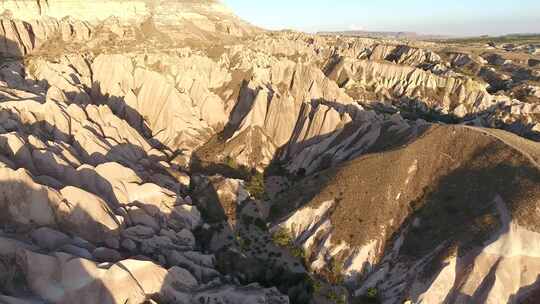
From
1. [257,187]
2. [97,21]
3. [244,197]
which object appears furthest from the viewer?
[97,21]

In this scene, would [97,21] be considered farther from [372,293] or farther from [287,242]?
[372,293]

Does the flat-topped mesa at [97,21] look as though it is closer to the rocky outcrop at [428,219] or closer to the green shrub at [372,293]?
the rocky outcrop at [428,219]

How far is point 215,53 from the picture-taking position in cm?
8831

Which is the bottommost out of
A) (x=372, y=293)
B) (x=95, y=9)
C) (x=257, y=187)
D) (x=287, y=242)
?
(x=372, y=293)

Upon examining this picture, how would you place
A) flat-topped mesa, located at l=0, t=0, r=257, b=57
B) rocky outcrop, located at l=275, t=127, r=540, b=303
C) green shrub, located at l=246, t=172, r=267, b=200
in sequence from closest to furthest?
1. rocky outcrop, located at l=275, t=127, r=540, b=303
2. green shrub, located at l=246, t=172, r=267, b=200
3. flat-topped mesa, located at l=0, t=0, r=257, b=57

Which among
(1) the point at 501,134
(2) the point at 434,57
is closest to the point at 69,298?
(1) the point at 501,134

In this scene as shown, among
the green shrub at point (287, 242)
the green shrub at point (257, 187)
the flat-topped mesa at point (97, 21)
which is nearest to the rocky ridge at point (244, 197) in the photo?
the green shrub at point (287, 242)

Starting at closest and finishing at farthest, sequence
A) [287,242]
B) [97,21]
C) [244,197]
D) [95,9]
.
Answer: [287,242] < [244,197] < [97,21] < [95,9]

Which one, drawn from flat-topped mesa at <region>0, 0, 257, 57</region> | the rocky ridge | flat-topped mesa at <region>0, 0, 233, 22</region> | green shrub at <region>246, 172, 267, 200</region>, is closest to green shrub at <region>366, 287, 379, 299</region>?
the rocky ridge

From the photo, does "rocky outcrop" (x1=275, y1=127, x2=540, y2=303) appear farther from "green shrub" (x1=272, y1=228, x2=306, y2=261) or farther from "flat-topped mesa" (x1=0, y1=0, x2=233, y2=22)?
"flat-topped mesa" (x1=0, y1=0, x2=233, y2=22)

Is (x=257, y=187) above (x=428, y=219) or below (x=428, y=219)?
below

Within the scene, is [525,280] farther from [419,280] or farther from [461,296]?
[419,280]

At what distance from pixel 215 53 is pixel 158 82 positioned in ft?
96.2

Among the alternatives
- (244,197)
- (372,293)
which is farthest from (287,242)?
(372,293)
